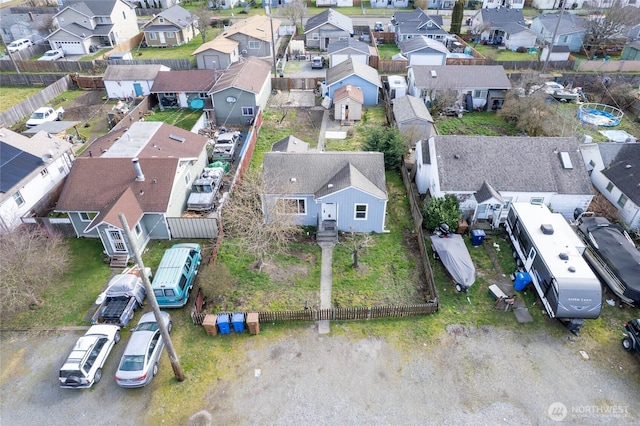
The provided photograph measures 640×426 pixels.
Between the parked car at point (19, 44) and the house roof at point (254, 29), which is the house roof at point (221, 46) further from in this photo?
the parked car at point (19, 44)

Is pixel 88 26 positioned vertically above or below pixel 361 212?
above

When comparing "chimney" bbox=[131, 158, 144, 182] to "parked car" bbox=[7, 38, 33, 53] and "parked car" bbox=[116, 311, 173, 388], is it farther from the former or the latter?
"parked car" bbox=[7, 38, 33, 53]

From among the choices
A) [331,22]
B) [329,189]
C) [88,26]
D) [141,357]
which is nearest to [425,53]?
[331,22]

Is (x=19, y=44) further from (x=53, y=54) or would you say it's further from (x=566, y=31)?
(x=566, y=31)

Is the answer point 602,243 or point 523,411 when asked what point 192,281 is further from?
point 602,243

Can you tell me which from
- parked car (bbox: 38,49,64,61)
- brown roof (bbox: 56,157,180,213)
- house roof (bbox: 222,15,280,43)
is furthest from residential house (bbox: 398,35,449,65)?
parked car (bbox: 38,49,64,61)
